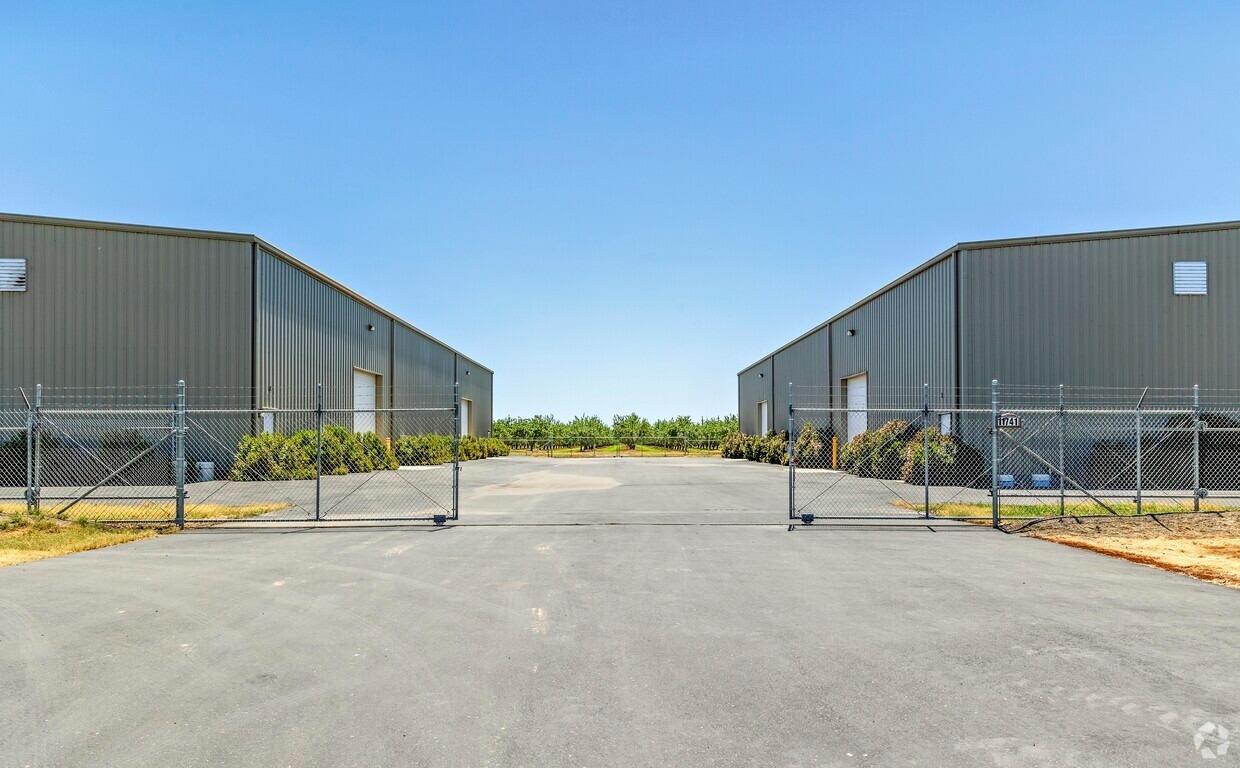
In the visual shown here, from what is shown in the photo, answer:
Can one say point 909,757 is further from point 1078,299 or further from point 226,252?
point 226,252

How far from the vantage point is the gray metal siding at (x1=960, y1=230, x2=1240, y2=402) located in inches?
808

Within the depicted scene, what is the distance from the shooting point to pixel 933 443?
2086cm

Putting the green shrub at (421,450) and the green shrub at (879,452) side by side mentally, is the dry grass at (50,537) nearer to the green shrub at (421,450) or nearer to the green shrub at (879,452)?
the green shrub at (879,452)

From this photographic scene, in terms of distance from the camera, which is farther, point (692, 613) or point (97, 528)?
point (97, 528)

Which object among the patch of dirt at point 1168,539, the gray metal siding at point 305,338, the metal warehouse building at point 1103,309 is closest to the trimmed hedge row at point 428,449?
the gray metal siding at point 305,338

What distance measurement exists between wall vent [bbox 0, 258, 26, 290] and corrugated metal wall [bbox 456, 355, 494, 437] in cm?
2775

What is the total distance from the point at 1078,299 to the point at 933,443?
5.82 metres

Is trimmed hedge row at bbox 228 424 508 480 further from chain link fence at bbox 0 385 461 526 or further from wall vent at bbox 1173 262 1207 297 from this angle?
wall vent at bbox 1173 262 1207 297

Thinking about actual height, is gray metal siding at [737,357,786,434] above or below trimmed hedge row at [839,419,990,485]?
above

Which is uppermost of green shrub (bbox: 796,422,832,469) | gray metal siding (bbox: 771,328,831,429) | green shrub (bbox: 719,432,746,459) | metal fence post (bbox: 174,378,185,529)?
gray metal siding (bbox: 771,328,831,429)

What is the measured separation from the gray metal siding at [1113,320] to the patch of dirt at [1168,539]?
322 inches

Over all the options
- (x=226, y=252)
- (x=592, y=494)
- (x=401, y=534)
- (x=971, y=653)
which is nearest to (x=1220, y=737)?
(x=971, y=653)

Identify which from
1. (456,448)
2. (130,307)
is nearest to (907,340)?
(456,448)

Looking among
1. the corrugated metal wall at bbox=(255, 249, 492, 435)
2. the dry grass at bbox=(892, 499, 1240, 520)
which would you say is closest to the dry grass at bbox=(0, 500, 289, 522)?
the corrugated metal wall at bbox=(255, 249, 492, 435)
